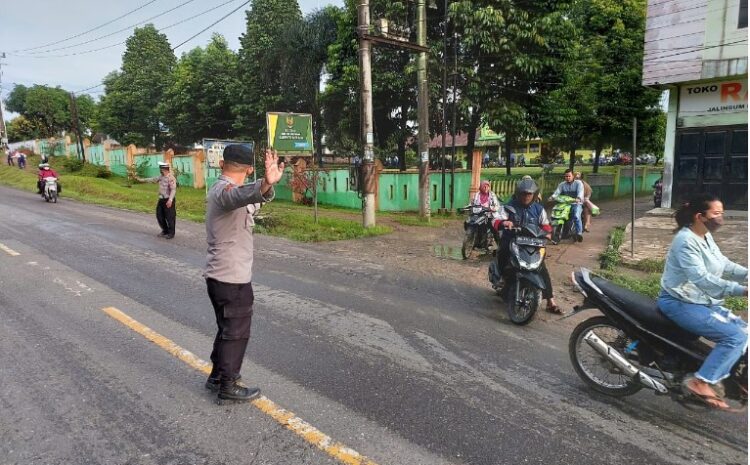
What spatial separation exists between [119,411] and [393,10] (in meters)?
16.7

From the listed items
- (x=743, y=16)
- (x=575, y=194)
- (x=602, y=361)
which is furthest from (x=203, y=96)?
(x=602, y=361)

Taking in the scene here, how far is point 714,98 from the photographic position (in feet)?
Answer: 44.4

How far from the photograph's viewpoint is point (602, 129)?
22.0 m

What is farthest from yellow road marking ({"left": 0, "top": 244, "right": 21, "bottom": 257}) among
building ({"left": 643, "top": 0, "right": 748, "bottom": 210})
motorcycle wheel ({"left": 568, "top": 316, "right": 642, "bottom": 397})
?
building ({"left": 643, "top": 0, "right": 748, "bottom": 210})

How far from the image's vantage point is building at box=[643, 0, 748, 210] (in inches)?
499

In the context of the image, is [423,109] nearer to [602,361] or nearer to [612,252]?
[612,252]

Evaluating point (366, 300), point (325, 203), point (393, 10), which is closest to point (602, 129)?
point (393, 10)

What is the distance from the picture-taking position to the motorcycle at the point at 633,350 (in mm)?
3338

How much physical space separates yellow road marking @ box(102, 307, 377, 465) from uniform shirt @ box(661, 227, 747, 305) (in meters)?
2.35

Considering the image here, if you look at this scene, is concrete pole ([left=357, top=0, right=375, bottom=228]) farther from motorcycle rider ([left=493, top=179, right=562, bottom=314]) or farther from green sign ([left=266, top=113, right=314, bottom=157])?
motorcycle rider ([left=493, top=179, right=562, bottom=314])

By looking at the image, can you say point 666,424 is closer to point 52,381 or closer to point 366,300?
point 366,300

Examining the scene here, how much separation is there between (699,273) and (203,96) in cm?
3347

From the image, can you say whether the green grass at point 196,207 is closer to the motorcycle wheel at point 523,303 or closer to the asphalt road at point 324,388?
the asphalt road at point 324,388

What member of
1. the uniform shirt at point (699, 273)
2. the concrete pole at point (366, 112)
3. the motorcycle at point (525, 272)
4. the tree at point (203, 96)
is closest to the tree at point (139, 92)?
the tree at point (203, 96)
